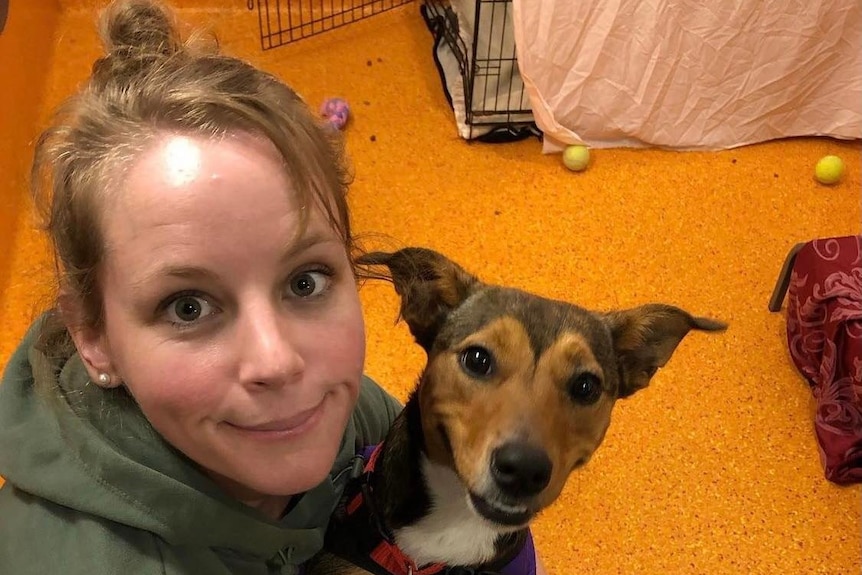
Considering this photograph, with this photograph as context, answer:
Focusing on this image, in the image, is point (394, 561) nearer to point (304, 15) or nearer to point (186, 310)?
point (186, 310)

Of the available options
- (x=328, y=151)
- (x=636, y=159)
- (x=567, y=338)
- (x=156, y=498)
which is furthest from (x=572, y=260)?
(x=156, y=498)

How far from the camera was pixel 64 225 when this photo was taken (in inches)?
39.2

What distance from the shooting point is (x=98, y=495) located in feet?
3.22

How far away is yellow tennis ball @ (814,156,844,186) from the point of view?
118 inches

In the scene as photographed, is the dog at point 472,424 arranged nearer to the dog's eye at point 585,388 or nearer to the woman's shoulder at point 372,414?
the dog's eye at point 585,388

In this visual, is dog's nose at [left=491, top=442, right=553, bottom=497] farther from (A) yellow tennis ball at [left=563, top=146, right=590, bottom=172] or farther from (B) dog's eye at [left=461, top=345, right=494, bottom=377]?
(A) yellow tennis ball at [left=563, top=146, right=590, bottom=172]

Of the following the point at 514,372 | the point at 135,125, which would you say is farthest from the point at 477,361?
the point at 135,125

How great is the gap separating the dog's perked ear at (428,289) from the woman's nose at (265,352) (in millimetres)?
501

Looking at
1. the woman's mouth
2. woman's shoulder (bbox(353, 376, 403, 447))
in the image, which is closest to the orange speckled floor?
woman's shoulder (bbox(353, 376, 403, 447))

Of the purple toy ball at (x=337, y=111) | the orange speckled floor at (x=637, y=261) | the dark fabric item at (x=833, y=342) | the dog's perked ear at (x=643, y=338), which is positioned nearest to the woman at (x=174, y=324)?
the dog's perked ear at (x=643, y=338)

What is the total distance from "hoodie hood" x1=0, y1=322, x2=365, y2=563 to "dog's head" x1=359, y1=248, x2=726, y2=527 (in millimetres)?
330

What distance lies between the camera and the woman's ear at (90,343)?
103 cm

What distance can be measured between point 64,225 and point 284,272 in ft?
0.93

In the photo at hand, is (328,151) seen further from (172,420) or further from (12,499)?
(12,499)
